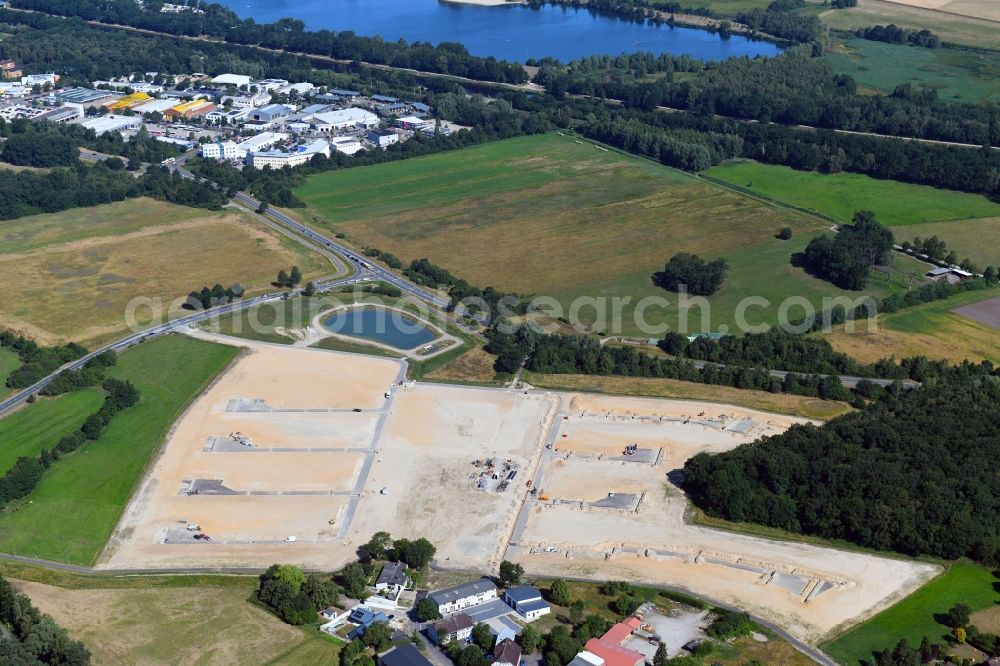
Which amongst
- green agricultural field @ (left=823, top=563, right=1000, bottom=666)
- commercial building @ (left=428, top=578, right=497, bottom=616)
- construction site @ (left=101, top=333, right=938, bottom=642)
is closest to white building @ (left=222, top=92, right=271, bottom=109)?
construction site @ (left=101, top=333, right=938, bottom=642)

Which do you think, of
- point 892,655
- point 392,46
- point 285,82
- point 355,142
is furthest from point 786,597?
point 392,46

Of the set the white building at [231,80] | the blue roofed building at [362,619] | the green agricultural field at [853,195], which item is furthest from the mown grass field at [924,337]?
the white building at [231,80]

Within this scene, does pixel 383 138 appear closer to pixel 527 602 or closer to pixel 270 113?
pixel 270 113

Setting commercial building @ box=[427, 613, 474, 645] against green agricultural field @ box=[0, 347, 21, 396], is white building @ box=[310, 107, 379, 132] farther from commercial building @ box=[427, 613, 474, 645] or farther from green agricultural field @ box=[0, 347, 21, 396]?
commercial building @ box=[427, 613, 474, 645]

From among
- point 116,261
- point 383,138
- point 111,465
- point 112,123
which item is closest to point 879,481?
point 111,465

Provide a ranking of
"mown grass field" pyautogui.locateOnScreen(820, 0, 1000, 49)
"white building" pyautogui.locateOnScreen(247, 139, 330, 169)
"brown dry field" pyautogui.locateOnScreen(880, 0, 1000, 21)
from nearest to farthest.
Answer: "white building" pyautogui.locateOnScreen(247, 139, 330, 169) → "mown grass field" pyautogui.locateOnScreen(820, 0, 1000, 49) → "brown dry field" pyautogui.locateOnScreen(880, 0, 1000, 21)

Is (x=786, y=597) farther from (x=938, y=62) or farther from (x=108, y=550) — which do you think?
(x=938, y=62)
